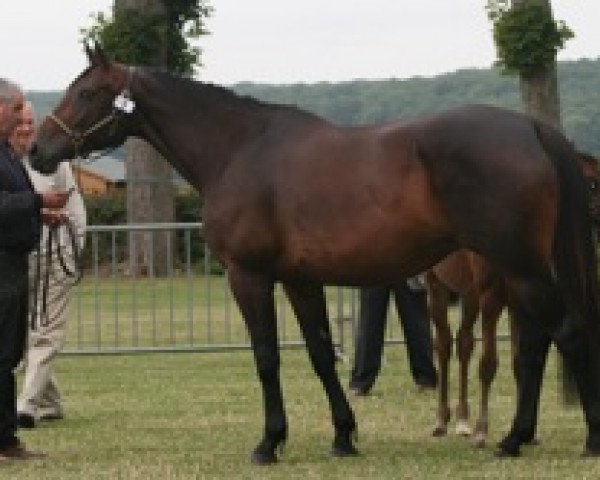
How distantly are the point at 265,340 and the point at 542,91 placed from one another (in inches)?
613

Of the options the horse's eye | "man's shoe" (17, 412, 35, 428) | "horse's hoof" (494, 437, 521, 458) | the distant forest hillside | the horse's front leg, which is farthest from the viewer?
the distant forest hillside

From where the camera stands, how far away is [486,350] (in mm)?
11414

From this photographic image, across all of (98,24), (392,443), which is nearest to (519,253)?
(392,443)

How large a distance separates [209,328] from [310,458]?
8027 mm

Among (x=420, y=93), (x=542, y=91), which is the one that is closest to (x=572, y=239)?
(x=542, y=91)

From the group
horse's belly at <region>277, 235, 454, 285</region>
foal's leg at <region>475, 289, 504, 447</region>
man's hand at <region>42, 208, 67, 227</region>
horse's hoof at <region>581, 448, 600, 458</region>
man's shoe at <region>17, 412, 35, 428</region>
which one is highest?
man's hand at <region>42, 208, 67, 227</region>

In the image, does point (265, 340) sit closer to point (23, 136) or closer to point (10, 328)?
point (10, 328)

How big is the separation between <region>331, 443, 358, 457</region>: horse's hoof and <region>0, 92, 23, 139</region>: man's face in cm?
246

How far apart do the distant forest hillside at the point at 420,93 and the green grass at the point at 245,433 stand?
5040 centimetres

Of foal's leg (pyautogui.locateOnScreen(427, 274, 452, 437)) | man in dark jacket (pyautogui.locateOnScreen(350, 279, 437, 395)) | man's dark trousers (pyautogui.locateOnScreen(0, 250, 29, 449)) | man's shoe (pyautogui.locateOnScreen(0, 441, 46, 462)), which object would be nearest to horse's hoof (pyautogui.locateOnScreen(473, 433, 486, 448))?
foal's leg (pyautogui.locateOnScreen(427, 274, 452, 437))

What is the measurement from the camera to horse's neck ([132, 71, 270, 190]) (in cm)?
1064

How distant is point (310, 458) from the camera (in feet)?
34.8

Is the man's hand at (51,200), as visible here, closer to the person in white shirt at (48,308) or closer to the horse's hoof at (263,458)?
the horse's hoof at (263,458)

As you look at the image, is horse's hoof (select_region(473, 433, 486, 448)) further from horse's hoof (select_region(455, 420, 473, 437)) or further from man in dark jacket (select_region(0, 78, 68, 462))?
man in dark jacket (select_region(0, 78, 68, 462))
